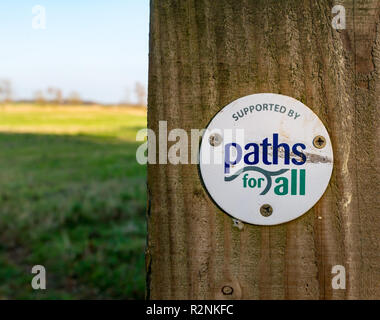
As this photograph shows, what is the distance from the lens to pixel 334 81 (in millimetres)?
791

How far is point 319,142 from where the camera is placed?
0.80m

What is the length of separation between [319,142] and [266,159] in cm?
10

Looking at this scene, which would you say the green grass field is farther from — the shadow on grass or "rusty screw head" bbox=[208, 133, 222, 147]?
"rusty screw head" bbox=[208, 133, 222, 147]

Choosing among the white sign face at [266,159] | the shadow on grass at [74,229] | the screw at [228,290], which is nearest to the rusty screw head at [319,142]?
the white sign face at [266,159]

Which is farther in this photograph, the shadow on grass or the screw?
the shadow on grass

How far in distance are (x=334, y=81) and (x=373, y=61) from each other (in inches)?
3.2

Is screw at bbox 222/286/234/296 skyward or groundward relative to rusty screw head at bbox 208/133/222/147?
groundward

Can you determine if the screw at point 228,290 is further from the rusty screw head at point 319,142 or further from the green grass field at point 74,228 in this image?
the green grass field at point 74,228

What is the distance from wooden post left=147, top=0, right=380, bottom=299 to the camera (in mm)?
792

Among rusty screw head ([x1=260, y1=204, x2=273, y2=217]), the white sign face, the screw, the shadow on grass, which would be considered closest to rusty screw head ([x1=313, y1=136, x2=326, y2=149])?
the white sign face

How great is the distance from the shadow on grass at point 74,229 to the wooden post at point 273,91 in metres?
2.81
